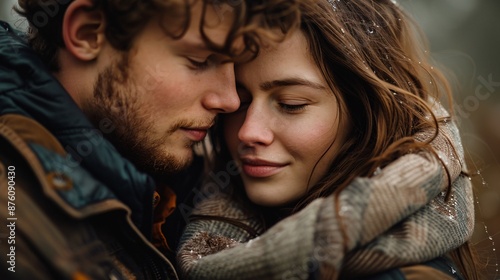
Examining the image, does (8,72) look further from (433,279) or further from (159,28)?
(433,279)

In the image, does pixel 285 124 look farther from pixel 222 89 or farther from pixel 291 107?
pixel 222 89

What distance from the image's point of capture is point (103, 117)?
206cm

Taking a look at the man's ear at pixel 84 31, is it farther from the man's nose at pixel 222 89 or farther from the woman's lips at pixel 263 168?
the woman's lips at pixel 263 168

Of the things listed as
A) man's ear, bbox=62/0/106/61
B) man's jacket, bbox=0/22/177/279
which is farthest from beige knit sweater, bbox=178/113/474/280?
man's ear, bbox=62/0/106/61

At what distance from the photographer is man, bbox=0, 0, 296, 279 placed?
150cm

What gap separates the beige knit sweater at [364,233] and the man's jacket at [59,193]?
0.27 m

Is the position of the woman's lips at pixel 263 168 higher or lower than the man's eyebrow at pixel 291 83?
lower

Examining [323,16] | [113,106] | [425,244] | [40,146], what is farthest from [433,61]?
[40,146]

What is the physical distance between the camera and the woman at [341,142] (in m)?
1.73

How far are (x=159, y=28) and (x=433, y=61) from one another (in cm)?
146

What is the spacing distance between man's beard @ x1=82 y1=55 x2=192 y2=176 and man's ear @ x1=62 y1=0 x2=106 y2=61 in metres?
0.10

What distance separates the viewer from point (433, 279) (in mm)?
1667

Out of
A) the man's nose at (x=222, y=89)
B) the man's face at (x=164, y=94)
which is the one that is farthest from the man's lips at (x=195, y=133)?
the man's nose at (x=222, y=89)

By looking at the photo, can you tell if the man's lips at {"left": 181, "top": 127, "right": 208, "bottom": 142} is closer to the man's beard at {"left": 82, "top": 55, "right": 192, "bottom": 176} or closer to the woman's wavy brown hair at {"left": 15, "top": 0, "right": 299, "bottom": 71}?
the man's beard at {"left": 82, "top": 55, "right": 192, "bottom": 176}
